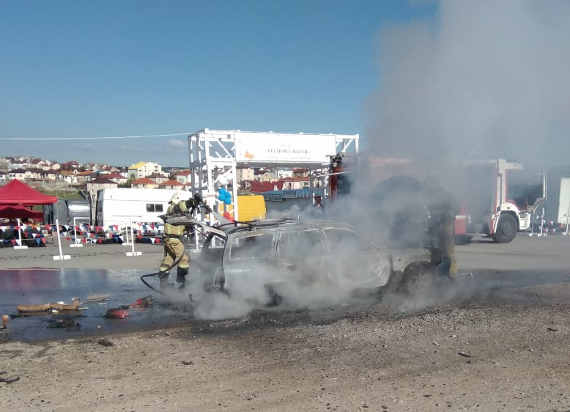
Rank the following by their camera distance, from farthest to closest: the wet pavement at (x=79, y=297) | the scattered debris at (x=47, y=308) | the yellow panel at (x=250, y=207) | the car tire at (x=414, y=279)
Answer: the yellow panel at (x=250, y=207) < the scattered debris at (x=47, y=308) < the car tire at (x=414, y=279) < the wet pavement at (x=79, y=297)

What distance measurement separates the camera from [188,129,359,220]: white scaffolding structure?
15.7 metres

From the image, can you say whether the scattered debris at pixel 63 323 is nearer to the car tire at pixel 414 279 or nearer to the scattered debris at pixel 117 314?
the scattered debris at pixel 117 314

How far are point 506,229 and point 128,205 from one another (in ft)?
71.8

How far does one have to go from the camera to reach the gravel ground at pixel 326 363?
389cm

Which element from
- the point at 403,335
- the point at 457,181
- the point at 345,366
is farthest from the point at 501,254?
the point at 345,366

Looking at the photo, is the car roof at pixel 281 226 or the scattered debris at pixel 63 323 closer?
the scattered debris at pixel 63 323

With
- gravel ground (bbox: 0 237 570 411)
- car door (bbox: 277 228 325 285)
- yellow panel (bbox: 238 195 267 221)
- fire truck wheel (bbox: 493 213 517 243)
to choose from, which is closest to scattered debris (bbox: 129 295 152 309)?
gravel ground (bbox: 0 237 570 411)

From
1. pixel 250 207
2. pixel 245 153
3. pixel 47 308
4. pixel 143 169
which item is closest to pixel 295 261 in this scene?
pixel 47 308

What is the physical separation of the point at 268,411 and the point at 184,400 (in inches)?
30.7

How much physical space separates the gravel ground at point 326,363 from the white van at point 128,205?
74.8ft

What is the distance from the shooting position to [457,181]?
7.96 m

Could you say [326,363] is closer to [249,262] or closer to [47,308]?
[249,262]

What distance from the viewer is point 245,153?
1622 cm

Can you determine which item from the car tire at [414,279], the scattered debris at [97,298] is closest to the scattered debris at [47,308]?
the scattered debris at [97,298]
